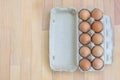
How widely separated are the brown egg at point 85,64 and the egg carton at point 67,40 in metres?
0.03

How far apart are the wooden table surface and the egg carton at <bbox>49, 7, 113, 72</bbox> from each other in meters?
0.04

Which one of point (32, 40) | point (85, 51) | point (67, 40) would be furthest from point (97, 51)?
point (32, 40)

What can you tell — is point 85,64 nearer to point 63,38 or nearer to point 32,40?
point 63,38

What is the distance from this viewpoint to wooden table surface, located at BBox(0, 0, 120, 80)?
145 cm

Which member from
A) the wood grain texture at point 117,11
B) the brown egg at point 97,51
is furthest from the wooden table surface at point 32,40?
the brown egg at point 97,51

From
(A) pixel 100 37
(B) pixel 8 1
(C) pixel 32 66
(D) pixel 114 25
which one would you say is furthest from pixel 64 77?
(B) pixel 8 1

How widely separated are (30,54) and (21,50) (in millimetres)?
58

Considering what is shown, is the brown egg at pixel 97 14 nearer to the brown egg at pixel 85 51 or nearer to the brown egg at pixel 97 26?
the brown egg at pixel 97 26

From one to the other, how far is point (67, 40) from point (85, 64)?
0.62 feet

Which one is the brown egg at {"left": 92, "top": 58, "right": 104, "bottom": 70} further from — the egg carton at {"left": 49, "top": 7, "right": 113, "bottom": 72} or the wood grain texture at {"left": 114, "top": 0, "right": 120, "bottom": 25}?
the wood grain texture at {"left": 114, "top": 0, "right": 120, "bottom": 25}

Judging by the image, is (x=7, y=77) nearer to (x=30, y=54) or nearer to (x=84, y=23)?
(x=30, y=54)

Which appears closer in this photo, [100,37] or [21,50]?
[100,37]

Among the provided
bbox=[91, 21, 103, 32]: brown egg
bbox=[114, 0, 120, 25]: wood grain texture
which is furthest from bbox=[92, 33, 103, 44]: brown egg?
bbox=[114, 0, 120, 25]: wood grain texture

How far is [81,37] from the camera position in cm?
140
